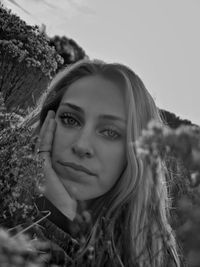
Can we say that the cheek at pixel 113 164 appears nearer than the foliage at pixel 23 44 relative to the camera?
Yes

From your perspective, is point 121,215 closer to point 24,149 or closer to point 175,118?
point 24,149

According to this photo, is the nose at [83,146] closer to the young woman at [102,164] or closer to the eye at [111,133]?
the young woman at [102,164]

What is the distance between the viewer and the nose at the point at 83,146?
254 centimetres

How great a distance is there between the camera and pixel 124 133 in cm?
285

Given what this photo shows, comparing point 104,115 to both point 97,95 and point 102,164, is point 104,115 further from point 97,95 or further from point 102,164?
point 102,164

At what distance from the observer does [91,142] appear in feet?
8.59

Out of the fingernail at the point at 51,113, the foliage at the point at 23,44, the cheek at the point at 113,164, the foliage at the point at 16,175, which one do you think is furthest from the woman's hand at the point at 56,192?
the foliage at the point at 23,44

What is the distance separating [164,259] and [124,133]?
75 centimetres

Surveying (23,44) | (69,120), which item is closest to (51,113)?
(69,120)

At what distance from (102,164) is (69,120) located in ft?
1.15

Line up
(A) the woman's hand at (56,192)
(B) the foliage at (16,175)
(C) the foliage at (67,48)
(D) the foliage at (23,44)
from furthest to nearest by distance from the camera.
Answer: (C) the foliage at (67,48) → (D) the foliage at (23,44) → (A) the woman's hand at (56,192) → (B) the foliage at (16,175)

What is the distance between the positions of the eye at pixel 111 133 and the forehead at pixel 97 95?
0.35ft

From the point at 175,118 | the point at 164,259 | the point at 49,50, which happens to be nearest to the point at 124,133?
the point at 164,259

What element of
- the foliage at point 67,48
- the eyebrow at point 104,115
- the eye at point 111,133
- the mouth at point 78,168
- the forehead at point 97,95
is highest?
the foliage at point 67,48
